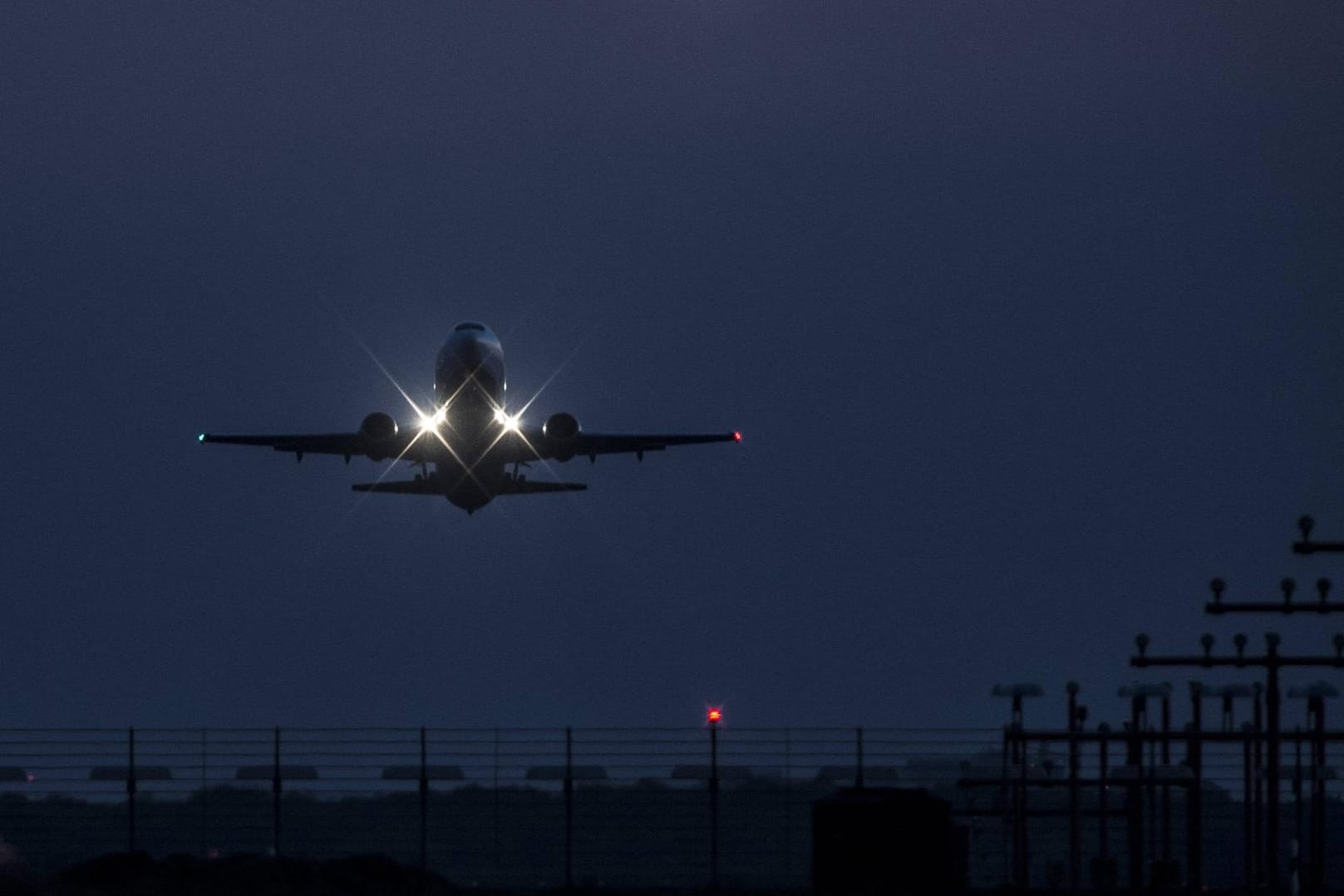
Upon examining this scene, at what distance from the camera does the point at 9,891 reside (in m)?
24.9

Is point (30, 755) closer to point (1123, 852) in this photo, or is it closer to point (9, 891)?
point (9, 891)

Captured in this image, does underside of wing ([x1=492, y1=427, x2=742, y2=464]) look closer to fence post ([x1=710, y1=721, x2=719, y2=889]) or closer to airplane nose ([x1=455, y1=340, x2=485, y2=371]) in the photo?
airplane nose ([x1=455, y1=340, x2=485, y2=371])

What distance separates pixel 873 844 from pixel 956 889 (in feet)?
6.35

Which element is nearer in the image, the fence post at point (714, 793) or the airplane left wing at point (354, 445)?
the fence post at point (714, 793)

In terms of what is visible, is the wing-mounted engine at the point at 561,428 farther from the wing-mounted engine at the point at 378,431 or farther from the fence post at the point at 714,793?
the fence post at the point at 714,793

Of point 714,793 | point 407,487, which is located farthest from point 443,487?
point 714,793

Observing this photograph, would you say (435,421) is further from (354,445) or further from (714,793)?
(714,793)

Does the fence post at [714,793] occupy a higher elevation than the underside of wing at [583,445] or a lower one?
lower

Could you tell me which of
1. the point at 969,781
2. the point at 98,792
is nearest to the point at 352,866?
the point at 98,792

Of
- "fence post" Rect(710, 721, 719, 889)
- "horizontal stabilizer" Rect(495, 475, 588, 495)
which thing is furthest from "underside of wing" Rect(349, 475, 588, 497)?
"fence post" Rect(710, 721, 719, 889)

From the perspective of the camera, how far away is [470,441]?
6569cm

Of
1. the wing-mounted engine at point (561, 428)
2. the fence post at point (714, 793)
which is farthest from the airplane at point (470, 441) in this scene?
the fence post at point (714, 793)

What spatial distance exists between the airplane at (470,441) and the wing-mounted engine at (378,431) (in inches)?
0.9

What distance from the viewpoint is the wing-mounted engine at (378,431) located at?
6372 centimetres
